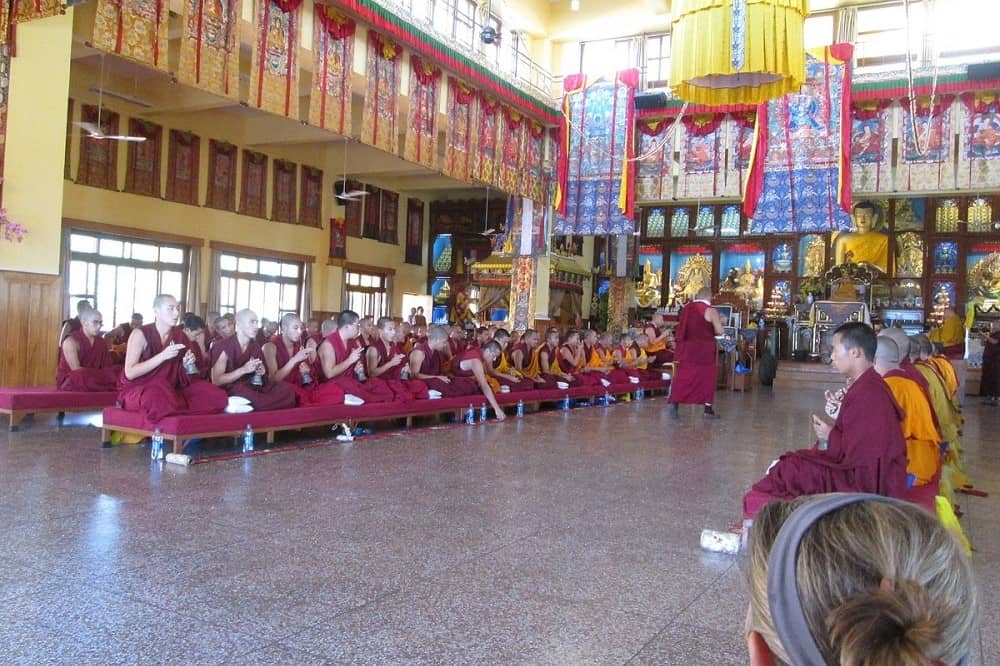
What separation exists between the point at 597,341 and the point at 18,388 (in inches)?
320

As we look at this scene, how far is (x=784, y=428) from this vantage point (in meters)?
9.03

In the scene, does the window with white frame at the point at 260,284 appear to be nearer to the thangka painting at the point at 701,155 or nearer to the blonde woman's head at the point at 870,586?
the thangka painting at the point at 701,155

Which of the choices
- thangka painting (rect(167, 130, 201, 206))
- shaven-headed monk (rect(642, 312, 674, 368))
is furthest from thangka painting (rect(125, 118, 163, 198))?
shaven-headed monk (rect(642, 312, 674, 368))

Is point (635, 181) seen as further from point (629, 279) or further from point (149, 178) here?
point (149, 178)

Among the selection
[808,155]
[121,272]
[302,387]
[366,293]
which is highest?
[808,155]

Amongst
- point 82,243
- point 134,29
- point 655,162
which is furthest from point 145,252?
point 655,162

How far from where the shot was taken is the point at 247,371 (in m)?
6.21

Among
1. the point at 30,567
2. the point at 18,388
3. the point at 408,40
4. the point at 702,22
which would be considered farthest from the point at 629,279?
the point at 30,567

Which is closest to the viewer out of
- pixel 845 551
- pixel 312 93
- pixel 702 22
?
pixel 845 551

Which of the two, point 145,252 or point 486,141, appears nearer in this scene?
point 145,252

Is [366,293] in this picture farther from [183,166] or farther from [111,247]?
[111,247]

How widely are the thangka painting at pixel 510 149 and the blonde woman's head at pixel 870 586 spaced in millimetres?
13591

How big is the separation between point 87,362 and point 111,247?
6.35 meters

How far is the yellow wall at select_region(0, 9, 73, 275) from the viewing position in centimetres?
742
